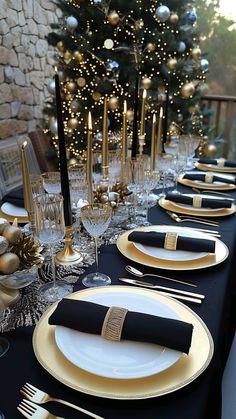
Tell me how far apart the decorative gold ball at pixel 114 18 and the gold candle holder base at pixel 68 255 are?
6.74ft

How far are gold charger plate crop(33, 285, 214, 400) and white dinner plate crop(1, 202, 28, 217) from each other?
0.56 metres

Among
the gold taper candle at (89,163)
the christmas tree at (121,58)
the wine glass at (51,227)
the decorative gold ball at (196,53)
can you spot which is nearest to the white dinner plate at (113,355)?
the wine glass at (51,227)

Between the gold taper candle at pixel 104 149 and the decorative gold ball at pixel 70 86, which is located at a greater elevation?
the decorative gold ball at pixel 70 86

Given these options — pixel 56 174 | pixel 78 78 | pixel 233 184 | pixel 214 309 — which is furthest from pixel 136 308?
pixel 78 78

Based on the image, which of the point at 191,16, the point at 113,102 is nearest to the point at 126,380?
the point at 113,102

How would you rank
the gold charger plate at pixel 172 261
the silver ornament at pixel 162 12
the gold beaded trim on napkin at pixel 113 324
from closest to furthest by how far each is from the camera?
1. the gold beaded trim on napkin at pixel 113 324
2. the gold charger plate at pixel 172 261
3. the silver ornament at pixel 162 12

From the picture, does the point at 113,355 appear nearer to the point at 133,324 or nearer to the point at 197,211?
the point at 133,324

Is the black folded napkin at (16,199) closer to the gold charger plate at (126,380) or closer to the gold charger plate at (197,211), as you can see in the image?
the gold charger plate at (197,211)

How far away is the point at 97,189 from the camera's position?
1130mm

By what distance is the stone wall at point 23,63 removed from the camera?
2.81 meters

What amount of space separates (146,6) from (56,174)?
2.04 metres

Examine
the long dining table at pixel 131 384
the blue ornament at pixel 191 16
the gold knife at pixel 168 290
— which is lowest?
the long dining table at pixel 131 384

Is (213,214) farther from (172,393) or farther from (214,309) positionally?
(172,393)

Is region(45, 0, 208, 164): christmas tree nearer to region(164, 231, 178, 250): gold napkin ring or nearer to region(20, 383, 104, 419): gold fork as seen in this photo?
region(164, 231, 178, 250): gold napkin ring
